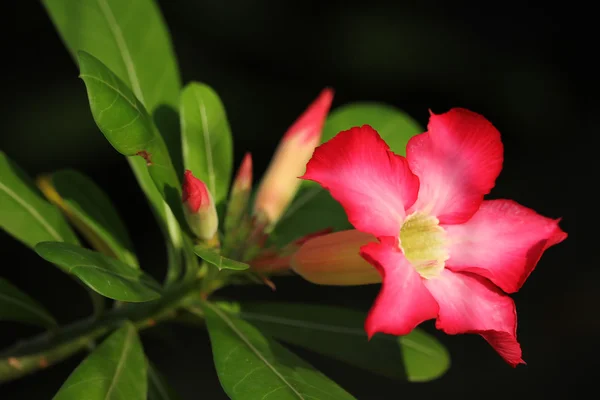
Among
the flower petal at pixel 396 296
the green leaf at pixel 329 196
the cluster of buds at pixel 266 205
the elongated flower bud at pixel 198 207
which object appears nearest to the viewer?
the flower petal at pixel 396 296

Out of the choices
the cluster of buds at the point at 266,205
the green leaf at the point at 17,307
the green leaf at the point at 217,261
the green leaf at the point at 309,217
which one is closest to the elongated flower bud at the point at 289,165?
the cluster of buds at the point at 266,205

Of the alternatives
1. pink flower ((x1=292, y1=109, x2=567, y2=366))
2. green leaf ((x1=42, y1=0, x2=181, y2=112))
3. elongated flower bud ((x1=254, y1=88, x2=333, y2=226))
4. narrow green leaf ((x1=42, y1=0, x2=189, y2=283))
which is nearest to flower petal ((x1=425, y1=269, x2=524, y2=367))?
pink flower ((x1=292, y1=109, x2=567, y2=366))

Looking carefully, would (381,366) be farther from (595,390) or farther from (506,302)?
(595,390)

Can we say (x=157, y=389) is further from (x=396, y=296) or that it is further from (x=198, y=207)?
(x=396, y=296)

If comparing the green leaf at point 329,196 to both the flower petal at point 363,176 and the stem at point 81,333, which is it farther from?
the flower petal at point 363,176

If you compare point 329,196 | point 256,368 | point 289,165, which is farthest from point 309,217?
point 256,368

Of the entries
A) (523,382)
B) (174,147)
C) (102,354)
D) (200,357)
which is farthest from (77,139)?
(523,382)
